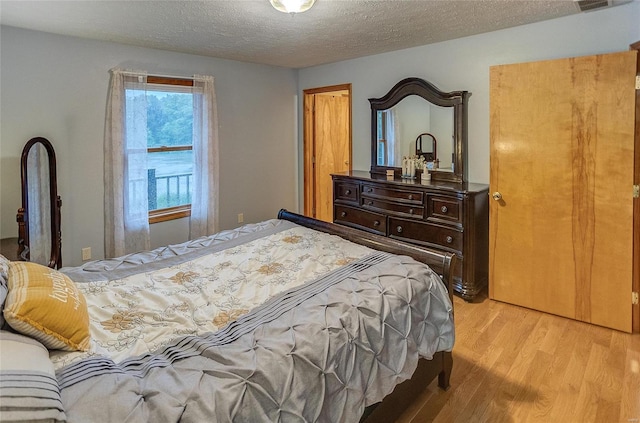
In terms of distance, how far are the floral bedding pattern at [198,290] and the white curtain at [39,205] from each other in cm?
180

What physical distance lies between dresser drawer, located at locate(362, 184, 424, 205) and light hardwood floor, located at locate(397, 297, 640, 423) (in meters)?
1.13

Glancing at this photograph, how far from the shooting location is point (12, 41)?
10.4ft

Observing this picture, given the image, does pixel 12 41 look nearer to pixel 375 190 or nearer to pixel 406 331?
pixel 375 190

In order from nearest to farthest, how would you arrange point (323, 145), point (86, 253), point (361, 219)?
Answer: point (86, 253)
point (361, 219)
point (323, 145)

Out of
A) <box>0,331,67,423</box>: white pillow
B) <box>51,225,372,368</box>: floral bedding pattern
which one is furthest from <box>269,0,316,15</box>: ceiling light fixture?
<box>0,331,67,423</box>: white pillow

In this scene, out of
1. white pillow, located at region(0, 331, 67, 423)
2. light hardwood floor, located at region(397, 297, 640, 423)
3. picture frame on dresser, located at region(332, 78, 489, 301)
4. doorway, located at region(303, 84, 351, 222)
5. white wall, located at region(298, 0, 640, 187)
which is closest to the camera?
white pillow, located at region(0, 331, 67, 423)

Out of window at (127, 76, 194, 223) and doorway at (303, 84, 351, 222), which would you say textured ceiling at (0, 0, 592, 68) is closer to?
window at (127, 76, 194, 223)

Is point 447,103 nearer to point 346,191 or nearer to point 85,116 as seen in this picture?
point 346,191

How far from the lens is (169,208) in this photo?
14.3ft

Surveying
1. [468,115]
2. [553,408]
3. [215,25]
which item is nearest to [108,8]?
[215,25]

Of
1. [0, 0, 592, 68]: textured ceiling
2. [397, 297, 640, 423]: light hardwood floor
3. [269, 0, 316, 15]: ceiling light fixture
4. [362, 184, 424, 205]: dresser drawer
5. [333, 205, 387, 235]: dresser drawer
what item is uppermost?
[0, 0, 592, 68]: textured ceiling

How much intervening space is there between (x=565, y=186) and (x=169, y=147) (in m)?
3.73

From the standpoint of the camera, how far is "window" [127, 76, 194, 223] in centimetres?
410

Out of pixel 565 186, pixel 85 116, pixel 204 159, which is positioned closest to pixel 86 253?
pixel 85 116
